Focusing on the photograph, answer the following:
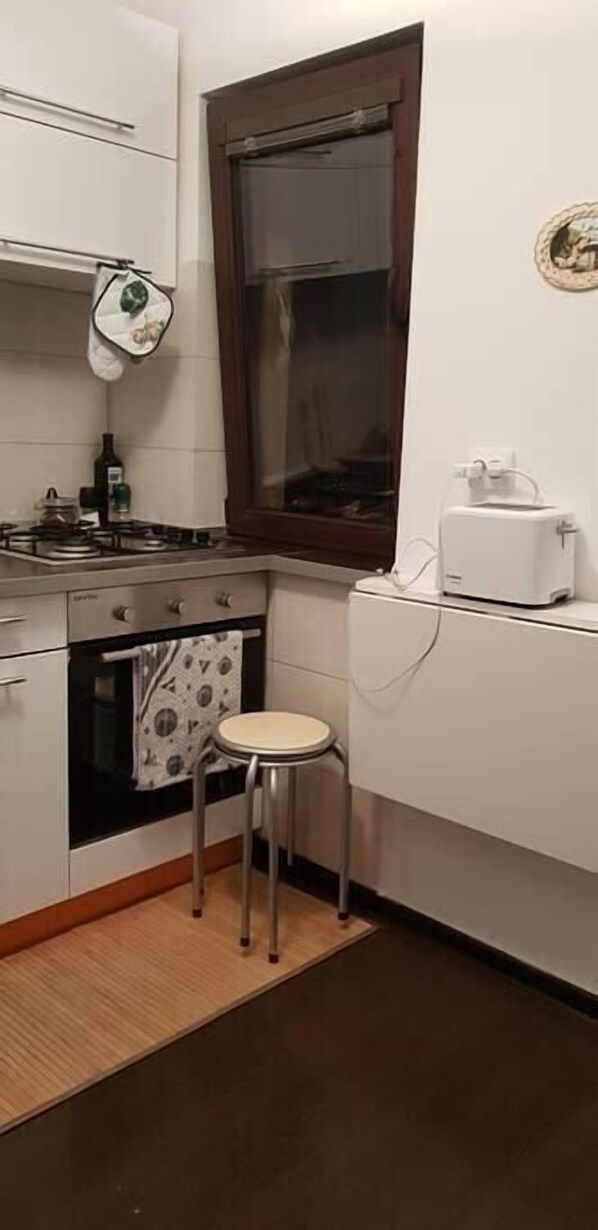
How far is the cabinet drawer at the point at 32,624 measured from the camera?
2.04m

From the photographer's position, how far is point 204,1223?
1.50 metres

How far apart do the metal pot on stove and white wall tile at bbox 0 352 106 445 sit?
19cm

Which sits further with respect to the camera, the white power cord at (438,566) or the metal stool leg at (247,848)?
the metal stool leg at (247,848)

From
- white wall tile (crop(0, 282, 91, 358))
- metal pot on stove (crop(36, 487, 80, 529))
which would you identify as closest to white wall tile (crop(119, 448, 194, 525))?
metal pot on stove (crop(36, 487, 80, 529))

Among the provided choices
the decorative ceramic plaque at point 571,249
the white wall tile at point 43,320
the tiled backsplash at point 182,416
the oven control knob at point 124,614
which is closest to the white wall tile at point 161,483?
the tiled backsplash at point 182,416

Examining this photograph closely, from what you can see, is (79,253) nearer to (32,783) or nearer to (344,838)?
(32,783)

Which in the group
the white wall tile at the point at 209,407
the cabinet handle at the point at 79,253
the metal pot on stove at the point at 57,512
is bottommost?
the metal pot on stove at the point at 57,512

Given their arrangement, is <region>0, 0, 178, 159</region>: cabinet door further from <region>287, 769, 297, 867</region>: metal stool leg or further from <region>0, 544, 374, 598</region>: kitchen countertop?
<region>287, 769, 297, 867</region>: metal stool leg

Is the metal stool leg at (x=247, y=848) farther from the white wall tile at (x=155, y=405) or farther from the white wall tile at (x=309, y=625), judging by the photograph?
the white wall tile at (x=155, y=405)

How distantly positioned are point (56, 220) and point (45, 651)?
1043 millimetres

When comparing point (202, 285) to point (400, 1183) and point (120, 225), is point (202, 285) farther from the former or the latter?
point (400, 1183)

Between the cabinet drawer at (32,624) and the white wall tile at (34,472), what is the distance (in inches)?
28.1

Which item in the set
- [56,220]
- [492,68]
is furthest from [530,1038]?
[56,220]

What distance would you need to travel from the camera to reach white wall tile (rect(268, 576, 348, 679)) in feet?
7.96
